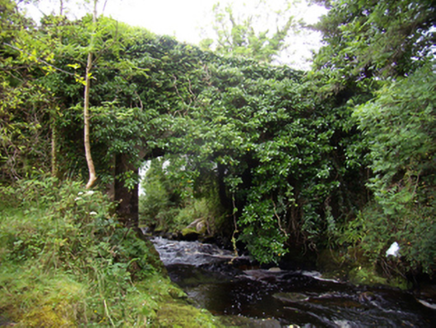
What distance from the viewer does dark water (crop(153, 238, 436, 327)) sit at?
4.44 meters

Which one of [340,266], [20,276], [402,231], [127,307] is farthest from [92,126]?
[340,266]

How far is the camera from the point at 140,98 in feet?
18.9

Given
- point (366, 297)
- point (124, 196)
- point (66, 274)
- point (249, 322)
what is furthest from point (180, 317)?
point (366, 297)

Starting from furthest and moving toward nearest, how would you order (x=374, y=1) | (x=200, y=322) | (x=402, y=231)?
(x=402, y=231) < (x=200, y=322) < (x=374, y=1)

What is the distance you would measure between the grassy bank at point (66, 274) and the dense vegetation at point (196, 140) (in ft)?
0.07

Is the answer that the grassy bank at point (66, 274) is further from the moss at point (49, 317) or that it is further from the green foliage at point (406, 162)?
the green foliage at point (406, 162)

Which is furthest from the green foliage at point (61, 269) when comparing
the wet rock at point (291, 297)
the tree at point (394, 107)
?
the tree at point (394, 107)

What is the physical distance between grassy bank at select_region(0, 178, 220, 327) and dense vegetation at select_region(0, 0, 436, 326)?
0.07ft

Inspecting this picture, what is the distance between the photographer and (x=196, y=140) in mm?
5965

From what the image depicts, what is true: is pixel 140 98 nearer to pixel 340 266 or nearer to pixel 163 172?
pixel 163 172

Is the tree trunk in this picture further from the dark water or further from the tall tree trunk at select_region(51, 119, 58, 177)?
the dark water

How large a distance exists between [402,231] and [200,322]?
13.8 feet

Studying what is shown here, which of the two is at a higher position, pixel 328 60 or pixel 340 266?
pixel 328 60

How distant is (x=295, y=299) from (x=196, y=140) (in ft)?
13.4
